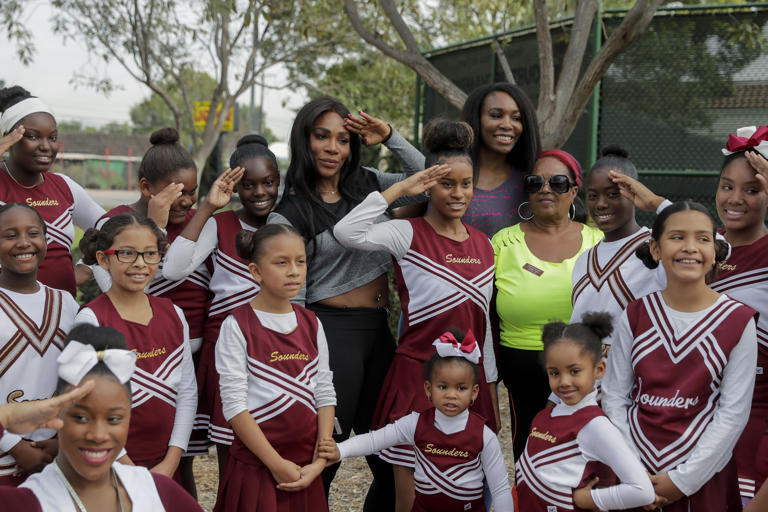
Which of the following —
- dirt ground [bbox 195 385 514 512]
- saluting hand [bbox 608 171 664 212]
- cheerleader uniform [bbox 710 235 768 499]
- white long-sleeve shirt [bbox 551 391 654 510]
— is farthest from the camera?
dirt ground [bbox 195 385 514 512]

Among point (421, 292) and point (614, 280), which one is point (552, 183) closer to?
point (614, 280)

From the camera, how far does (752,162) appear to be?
3.30 m

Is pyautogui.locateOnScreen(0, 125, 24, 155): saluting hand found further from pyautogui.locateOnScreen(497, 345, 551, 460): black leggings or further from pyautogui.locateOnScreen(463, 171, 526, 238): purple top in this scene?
pyautogui.locateOnScreen(497, 345, 551, 460): black leggings

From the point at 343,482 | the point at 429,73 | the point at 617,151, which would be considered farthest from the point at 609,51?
the point at 343,482

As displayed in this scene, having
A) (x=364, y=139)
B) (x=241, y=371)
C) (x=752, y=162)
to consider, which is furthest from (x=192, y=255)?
(x=752, y=162)

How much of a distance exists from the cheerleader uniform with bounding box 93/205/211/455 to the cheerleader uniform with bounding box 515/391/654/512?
1573 mm

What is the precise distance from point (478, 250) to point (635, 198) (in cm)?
74

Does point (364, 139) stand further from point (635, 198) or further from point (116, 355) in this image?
point (116, 355)

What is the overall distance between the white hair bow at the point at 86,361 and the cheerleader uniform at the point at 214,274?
47.7 inches

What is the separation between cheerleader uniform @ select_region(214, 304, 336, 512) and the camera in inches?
126

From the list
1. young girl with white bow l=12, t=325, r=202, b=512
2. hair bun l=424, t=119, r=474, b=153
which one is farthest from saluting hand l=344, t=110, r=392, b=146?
young girl with white bow l=12, t=325, r=202, b=512

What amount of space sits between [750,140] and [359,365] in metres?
2.00

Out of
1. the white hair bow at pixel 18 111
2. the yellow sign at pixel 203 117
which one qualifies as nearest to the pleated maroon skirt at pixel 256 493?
the white hair bow at pixel 18 111

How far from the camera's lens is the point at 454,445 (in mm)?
3396
